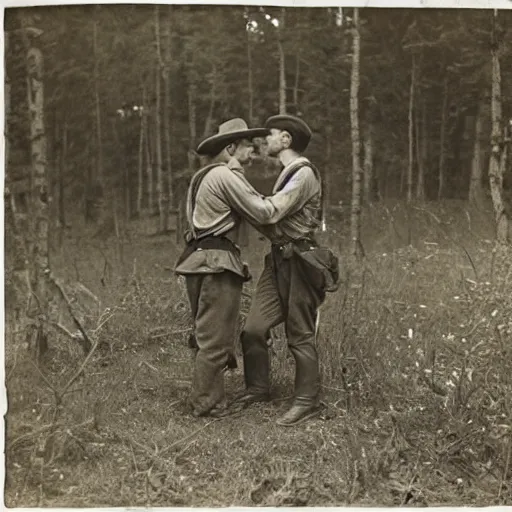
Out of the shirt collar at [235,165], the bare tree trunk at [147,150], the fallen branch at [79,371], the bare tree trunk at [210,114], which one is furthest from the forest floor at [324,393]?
the bare tree trunk at [210,114]

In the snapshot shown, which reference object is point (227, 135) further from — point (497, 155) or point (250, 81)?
point (497, 155)

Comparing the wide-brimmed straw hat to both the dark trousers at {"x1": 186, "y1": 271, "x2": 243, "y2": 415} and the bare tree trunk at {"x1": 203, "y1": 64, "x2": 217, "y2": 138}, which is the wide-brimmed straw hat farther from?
the dark trousers at {"x1": 186, "y1": 271, "x2": 243, "y2": 415}

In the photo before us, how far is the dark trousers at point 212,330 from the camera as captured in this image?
240 inches

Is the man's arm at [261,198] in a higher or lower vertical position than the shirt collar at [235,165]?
lower

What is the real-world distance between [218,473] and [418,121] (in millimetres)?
2765

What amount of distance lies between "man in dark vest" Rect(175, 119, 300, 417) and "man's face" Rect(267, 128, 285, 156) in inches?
5.1

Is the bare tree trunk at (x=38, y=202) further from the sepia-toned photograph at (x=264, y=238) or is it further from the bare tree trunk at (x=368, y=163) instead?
the bare tree trunk at (x=368, y=163)

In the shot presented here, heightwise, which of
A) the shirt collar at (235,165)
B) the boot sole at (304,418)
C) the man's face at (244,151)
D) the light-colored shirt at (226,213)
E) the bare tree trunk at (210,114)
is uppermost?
the bare tree trunk at (210,114)

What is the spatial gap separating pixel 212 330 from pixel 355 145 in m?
1.61

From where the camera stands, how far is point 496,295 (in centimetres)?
632

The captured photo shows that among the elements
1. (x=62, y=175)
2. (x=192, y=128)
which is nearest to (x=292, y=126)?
(x=192, y=128)

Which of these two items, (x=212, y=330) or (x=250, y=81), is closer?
(x=212, y=330)

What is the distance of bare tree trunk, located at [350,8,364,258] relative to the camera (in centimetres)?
627

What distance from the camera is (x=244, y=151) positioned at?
6152 millimetres
